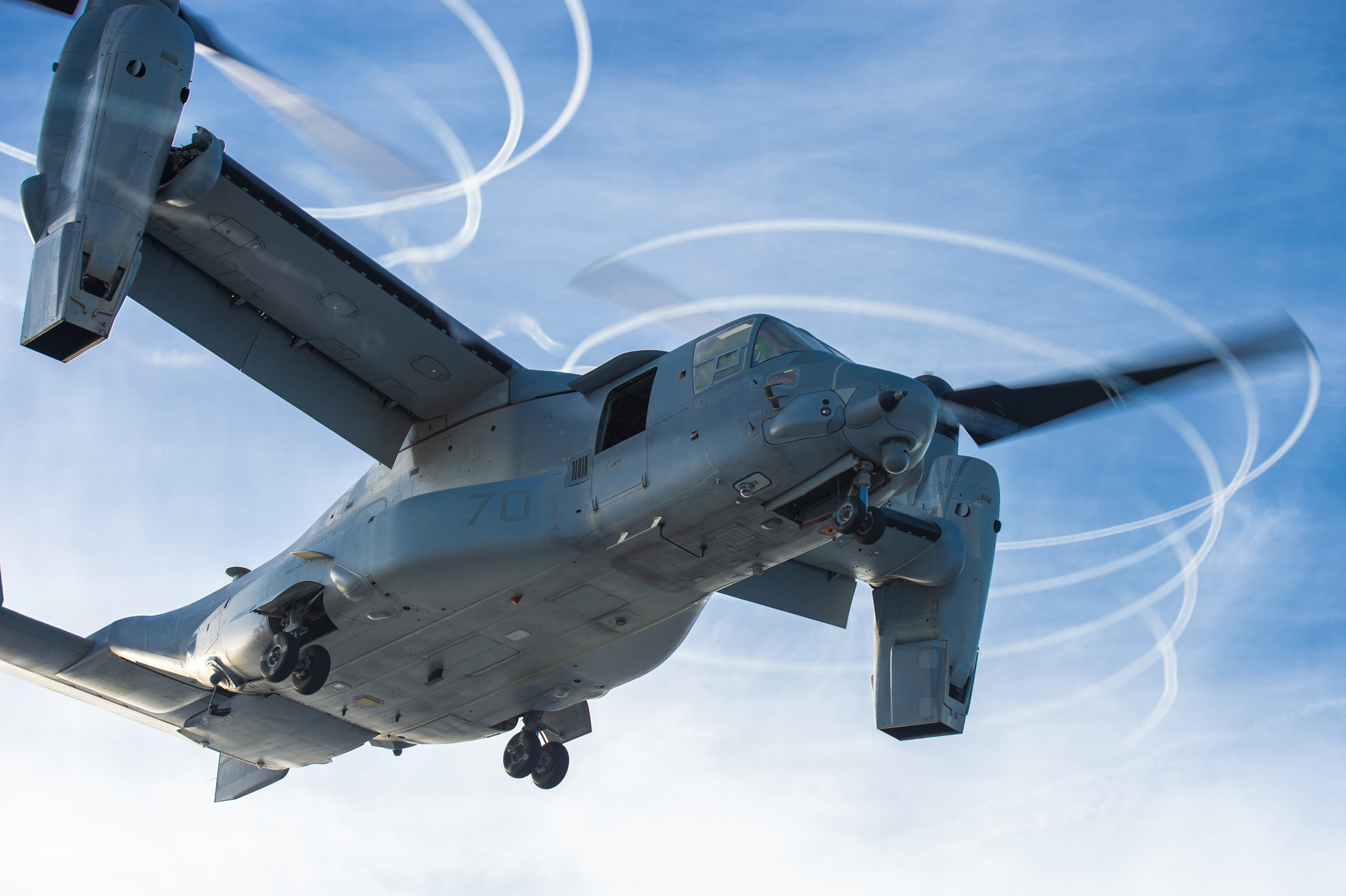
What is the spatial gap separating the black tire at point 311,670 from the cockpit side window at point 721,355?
261 inches

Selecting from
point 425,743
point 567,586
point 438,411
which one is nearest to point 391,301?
point 438,411

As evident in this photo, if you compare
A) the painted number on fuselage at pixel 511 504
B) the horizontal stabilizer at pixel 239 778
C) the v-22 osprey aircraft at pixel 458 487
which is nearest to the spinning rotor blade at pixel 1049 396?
the v-22 osprey aircraft at pixel 458 487

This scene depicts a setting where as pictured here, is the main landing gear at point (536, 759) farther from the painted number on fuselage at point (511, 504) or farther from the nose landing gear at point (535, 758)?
the painted number on fuselage at point (511, 504)

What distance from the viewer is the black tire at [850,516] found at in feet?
45.5

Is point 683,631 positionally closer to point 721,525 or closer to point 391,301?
point 721,525

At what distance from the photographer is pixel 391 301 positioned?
667 inches

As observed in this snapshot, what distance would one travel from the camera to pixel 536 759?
20.2 metres

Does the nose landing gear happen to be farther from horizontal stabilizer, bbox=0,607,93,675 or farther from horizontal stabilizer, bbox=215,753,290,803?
horizontal stabilizer, bbox=0,607,93,675

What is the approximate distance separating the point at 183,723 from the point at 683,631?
28.8ft

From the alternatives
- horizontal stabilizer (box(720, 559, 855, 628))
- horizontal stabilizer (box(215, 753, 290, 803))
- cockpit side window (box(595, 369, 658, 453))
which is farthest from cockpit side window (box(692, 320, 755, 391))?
horizontal stabilizer (box(215, 753, 290, 803))

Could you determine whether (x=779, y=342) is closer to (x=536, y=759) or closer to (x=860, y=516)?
(x=860, y=516)

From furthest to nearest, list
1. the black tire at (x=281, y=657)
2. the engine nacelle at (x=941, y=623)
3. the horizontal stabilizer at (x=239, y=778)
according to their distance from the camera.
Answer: the horizontal stabilizer at (x=239, y=778), the engine nacelle at (x=941, y=623), the black tire at (x=281, y=657)

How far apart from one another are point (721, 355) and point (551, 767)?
8472mm

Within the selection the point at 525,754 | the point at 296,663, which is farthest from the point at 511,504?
the point at 525,754
